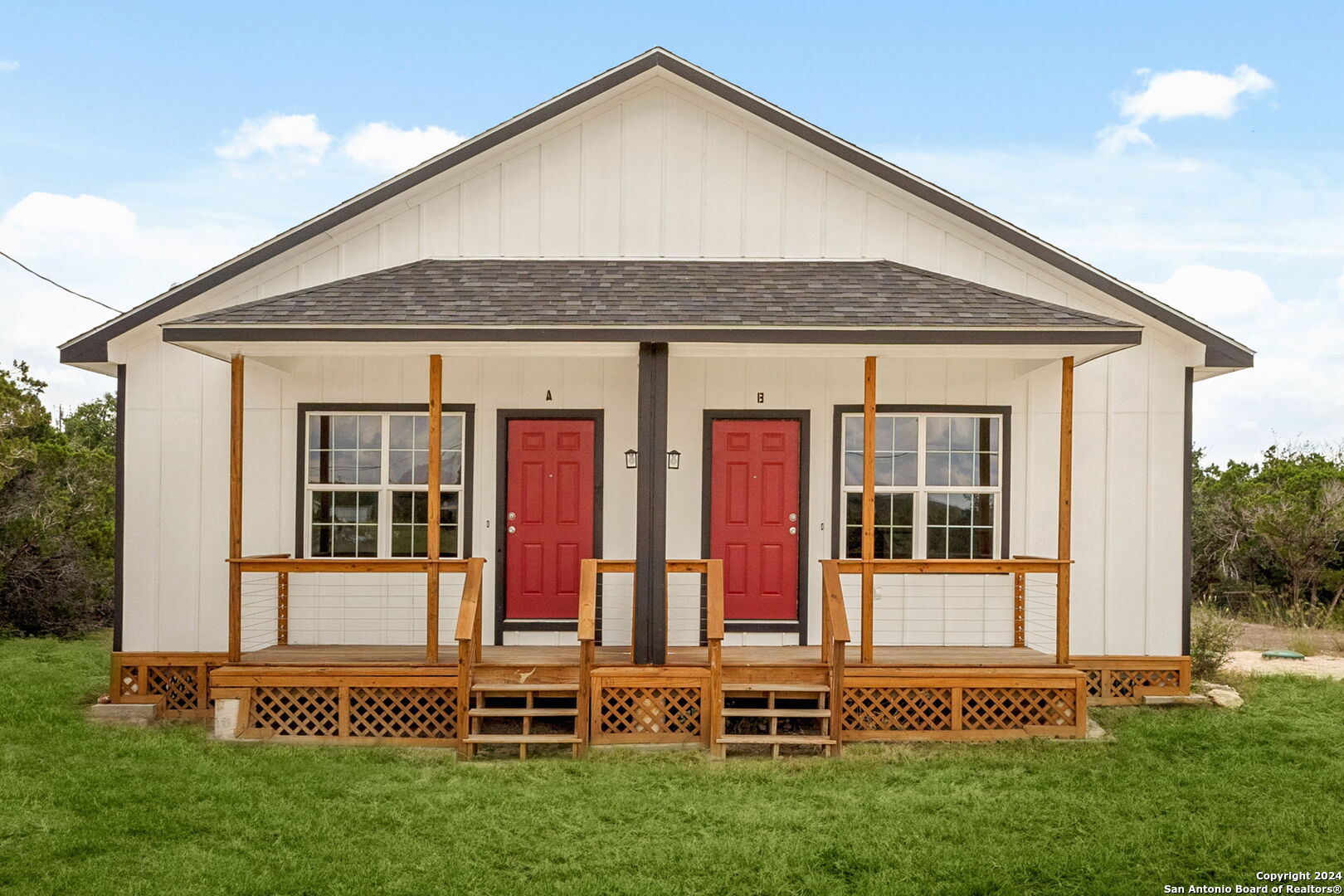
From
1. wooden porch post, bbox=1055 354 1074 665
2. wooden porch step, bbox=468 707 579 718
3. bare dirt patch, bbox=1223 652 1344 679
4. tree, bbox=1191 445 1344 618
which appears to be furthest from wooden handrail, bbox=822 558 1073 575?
tree, bbox=1191 445 1344 618

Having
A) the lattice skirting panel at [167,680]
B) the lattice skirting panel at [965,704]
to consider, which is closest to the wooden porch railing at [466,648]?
the lattice skirting panel at [167,680]

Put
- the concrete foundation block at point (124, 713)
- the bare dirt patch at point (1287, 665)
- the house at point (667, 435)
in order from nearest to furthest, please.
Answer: the concrete foundation block at point (124, 713), the house at point (667, 435), the bare dirt patch at point (1287, 665)

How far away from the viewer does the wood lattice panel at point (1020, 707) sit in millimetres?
7934

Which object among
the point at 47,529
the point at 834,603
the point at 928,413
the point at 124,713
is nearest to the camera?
the point at 834,603

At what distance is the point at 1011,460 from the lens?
9.27m

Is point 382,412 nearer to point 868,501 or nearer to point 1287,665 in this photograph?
point 868,501

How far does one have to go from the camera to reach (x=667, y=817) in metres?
5.92

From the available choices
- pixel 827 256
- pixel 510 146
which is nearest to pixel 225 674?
pixel 510 146

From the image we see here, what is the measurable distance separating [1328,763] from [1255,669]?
4.49 m

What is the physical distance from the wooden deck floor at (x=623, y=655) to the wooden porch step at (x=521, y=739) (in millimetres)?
757

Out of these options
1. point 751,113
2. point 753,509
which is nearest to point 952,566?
point 753,509

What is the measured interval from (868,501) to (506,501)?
3493 mm

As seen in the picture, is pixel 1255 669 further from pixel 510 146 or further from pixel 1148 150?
pixel 1148 150

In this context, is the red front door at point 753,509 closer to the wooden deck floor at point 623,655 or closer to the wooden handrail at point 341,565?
the wooden deck floor at point 623,655
